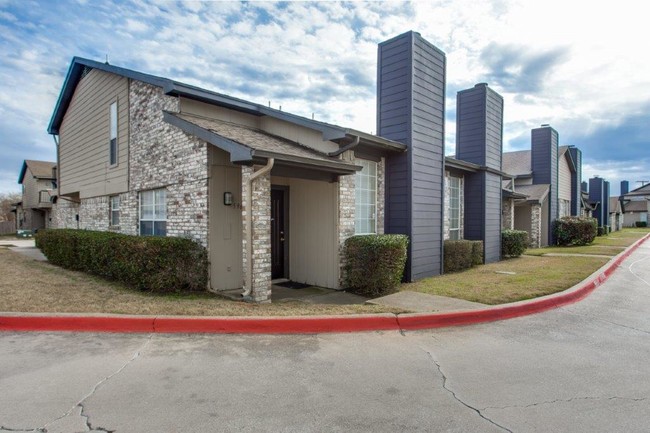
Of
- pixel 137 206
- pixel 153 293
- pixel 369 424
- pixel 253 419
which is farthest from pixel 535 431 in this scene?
pixel 137 206

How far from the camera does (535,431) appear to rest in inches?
116

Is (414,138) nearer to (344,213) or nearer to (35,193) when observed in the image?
(344,213)

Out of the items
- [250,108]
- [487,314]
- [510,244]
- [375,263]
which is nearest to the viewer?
[487,314]

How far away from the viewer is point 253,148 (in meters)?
6.50

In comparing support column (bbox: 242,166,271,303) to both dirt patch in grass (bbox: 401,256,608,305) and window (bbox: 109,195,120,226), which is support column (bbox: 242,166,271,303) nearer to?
dirt patch in grass (bbox: 401,256,608,305)

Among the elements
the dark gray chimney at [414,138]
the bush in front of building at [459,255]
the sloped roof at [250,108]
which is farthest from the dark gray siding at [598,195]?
the sloped roof at [250,108]

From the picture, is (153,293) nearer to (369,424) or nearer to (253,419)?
(253,419)

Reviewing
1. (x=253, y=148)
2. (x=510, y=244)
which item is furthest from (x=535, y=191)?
(x=253, y=148)

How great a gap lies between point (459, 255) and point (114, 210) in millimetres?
10972

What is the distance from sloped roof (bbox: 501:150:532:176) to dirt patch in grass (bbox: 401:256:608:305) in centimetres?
1217

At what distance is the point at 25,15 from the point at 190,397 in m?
11.1

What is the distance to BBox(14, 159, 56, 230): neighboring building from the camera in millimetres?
35569

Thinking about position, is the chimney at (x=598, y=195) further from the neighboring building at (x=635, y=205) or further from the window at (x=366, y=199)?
the window at (x=366, y=199)

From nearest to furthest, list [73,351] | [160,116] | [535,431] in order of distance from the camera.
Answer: [535,431]
[73,351]
[160,116]
